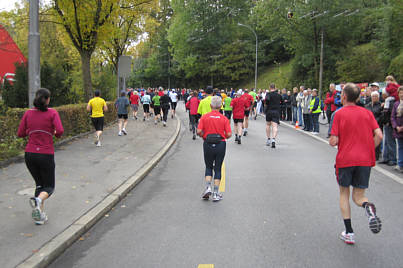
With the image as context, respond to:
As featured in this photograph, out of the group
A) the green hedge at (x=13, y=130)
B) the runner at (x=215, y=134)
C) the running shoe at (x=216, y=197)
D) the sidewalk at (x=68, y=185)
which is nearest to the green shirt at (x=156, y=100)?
the sidewalk at (x=68, y=185)

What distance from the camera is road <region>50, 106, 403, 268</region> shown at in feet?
14.3

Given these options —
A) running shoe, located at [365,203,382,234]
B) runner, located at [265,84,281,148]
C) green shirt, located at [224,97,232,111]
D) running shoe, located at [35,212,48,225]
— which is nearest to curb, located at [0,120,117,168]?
running shoe, located at [35,212,48,225]

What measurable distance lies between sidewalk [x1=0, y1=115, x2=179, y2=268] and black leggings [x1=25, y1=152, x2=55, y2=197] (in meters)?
0.44

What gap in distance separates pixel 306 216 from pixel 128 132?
471 inches

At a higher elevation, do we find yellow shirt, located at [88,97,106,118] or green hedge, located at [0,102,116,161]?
yellow shirt, located at [88,97,106,118]

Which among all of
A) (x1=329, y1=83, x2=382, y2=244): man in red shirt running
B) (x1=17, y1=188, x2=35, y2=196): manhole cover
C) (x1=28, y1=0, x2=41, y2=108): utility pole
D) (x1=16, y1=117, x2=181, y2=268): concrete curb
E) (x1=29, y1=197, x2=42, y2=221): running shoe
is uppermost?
(x1=28, y1=0, x2=41, y2=108): utility pole

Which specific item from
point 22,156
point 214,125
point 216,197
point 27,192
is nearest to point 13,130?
point 22,156

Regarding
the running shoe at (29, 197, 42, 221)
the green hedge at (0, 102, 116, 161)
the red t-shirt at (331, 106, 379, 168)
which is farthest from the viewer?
the green hedge at (0, 102, 116, 161)

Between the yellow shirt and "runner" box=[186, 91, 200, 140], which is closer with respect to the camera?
the yellow shirt

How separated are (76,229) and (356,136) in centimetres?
352

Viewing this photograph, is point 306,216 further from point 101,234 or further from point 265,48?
point 265,48

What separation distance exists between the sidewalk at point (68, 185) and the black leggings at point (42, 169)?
1.46 feet

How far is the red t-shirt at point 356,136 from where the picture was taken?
4.70 m

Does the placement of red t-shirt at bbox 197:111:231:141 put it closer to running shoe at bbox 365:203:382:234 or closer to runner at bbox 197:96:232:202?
runner at bbox 197:96:232:202
